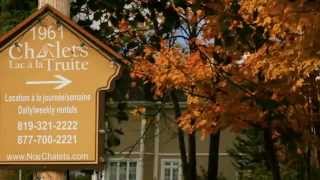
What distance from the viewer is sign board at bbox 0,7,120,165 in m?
6.11

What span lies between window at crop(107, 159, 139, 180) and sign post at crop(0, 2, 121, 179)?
1793 inches

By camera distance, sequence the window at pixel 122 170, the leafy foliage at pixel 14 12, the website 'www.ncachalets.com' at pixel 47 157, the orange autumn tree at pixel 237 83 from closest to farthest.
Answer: the website 'www.ncachalets.com' at pixel 47 157
the leafy foliage at pixel 14 12
the orange autumn tree at pixel 237 83
the window at pixel 122 170

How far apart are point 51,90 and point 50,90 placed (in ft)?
0.04

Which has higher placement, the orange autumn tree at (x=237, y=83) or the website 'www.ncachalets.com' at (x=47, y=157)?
the orange autumn tree at (x=237, y=83)

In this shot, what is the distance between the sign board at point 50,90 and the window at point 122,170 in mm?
45541

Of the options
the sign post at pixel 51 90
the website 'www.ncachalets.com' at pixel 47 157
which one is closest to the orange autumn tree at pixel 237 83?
the sign post at pixel 51 90

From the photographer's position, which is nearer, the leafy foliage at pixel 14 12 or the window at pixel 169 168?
the leafy foliage at pixel 14 12

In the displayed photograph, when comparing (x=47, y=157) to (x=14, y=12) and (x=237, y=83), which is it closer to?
(x=237, y=83)

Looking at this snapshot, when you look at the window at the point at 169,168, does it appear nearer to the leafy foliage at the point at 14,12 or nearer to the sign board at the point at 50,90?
the leafy foliage at the point at 14,12

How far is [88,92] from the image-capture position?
6.14m

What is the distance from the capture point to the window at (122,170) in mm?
51938

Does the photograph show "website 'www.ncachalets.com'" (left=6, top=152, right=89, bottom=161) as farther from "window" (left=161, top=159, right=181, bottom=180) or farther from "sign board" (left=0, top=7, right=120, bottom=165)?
"window" (left=161, top=159, right=181, bottom=180)

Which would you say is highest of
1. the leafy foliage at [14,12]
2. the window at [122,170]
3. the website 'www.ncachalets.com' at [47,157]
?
the leafy foliage at [14,12]

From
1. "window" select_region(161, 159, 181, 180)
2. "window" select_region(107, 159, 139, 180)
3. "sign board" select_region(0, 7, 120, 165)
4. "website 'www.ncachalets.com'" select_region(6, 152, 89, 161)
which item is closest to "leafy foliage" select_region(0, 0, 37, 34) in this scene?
"sign board" select_region(0, 7, 120, 165)
